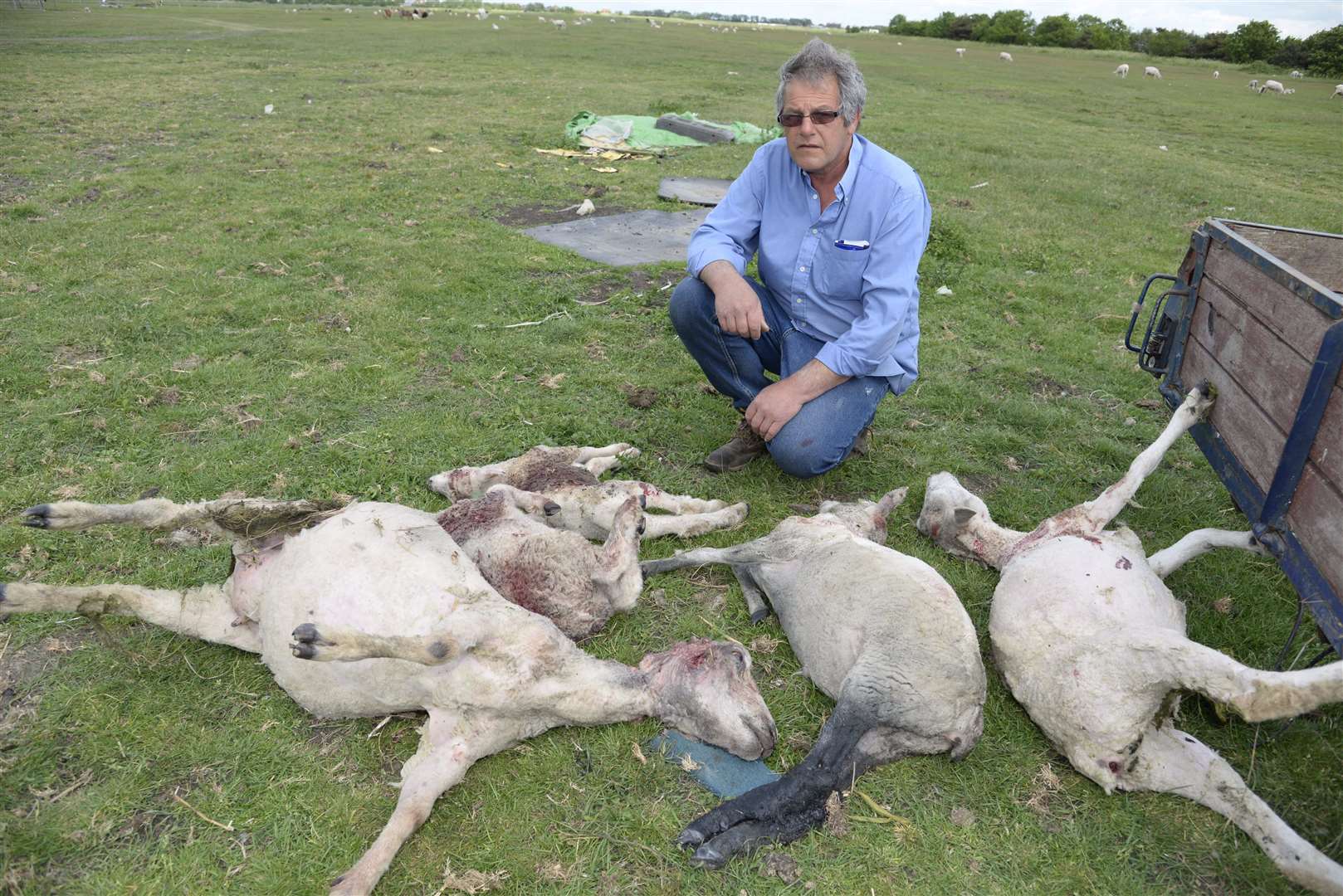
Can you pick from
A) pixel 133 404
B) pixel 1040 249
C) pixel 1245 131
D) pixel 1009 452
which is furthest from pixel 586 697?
pixel 1245 131

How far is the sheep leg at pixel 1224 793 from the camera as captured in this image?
7.77 feet

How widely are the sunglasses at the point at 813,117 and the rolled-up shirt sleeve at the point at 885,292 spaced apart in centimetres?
57

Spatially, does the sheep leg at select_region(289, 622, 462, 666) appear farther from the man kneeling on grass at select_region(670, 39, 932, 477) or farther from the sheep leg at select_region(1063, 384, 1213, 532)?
the sheep leg at select_region(1063, 384, 1213, 532)

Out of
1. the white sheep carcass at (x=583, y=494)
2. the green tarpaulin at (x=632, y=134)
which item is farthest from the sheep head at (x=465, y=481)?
the green tarpaulin at (x=632, y=134)

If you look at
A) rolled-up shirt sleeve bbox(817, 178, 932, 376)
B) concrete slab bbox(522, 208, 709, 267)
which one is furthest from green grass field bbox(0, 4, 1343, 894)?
rolled-up shirt sleeve bbox(817, 178, 932, 376)

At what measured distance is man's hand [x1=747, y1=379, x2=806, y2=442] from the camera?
4.07 meters

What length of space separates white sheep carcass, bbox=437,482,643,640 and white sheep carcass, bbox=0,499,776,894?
0.69 ft

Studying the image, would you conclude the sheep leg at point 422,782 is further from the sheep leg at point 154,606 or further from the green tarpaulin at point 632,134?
the green tarpaulin at point 632,134

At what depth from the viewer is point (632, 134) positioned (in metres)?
13.4

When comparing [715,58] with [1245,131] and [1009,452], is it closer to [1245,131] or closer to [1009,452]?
[1245,131]

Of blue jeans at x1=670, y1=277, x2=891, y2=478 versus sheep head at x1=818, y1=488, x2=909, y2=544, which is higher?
blue jeans at x1=670, y1=277, x2=891, y2=478

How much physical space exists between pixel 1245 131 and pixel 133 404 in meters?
23.5

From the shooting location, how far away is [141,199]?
9.06 meters

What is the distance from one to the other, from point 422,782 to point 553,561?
3.26 feet
